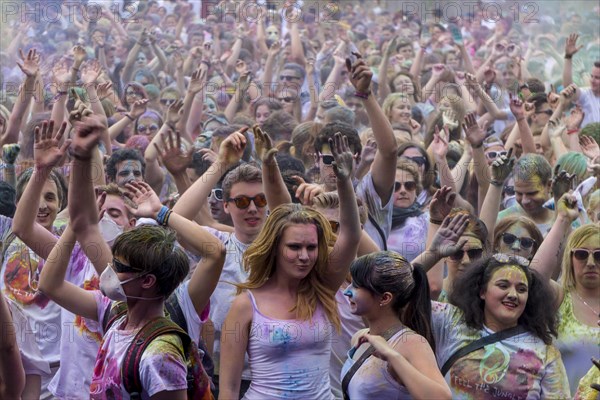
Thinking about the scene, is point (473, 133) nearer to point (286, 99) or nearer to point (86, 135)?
point (86, 135)

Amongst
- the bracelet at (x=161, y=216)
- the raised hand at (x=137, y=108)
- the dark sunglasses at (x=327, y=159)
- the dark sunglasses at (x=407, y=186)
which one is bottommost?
the bracelet at (x=161, y=216)

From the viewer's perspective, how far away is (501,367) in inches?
183

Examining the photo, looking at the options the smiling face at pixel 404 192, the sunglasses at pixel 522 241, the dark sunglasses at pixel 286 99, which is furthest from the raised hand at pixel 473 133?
the dark sunglasses at pixel 286 99

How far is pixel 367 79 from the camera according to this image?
5.45 metres

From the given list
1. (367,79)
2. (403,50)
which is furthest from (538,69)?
(367,79)

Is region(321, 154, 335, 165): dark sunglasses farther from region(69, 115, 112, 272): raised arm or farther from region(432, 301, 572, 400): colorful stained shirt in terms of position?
region(69, 115, 112, 272): raised arm

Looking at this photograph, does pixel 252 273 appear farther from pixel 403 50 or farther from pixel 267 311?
pixel 403 50

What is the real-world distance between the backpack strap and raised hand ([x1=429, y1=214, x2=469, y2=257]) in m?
1.32

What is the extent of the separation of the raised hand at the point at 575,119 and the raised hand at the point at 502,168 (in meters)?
3.04

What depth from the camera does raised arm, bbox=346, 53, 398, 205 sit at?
541 centimetres

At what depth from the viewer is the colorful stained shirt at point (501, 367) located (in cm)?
462

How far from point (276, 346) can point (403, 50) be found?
9.92 m

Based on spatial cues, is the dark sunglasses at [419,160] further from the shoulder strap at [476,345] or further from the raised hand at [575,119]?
the shoulder strap at [476,345]

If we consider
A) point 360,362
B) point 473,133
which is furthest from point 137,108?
point 360,362
